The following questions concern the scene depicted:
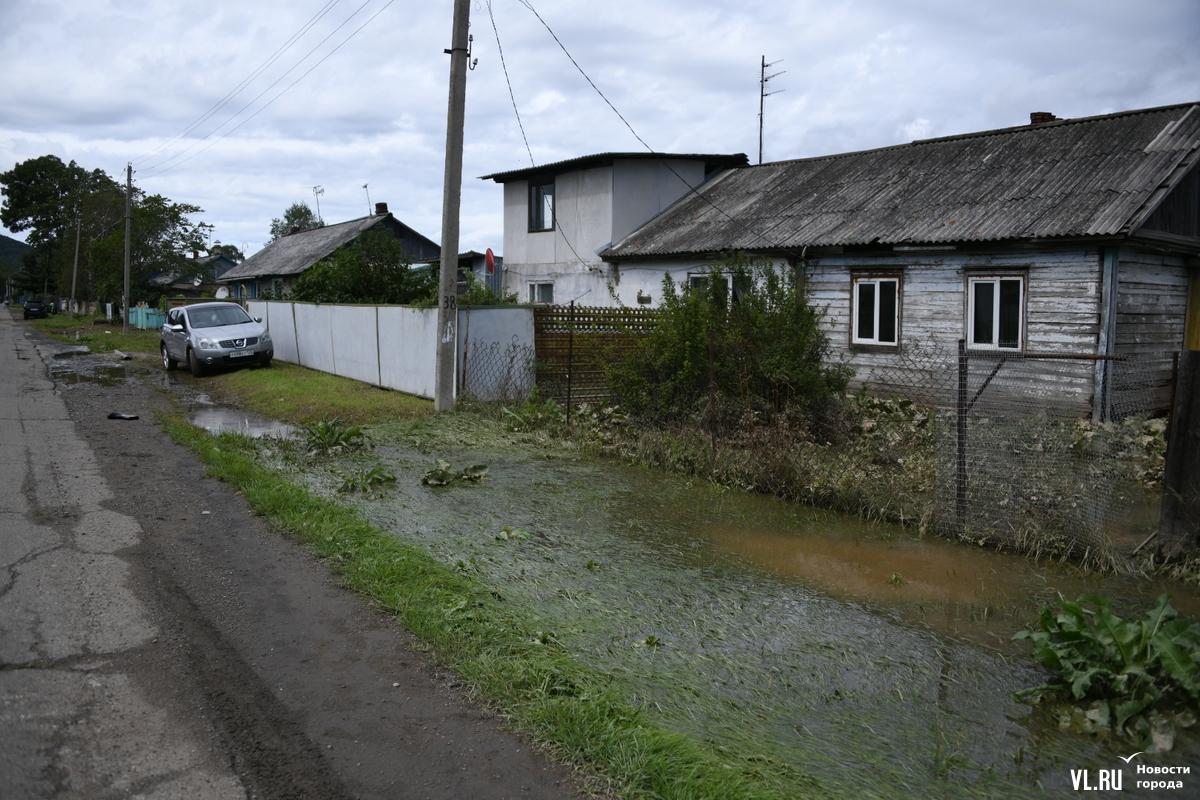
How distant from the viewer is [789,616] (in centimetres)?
533

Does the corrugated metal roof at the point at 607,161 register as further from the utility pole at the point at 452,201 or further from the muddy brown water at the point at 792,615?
the muddy brown water at the point at 792,615

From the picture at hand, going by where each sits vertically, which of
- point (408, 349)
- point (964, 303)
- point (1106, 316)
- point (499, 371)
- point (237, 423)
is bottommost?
point (237, 423)

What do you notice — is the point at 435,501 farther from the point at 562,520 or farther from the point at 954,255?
the point at 954,255

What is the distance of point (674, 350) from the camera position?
1112 centimetres

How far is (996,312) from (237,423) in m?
12.0

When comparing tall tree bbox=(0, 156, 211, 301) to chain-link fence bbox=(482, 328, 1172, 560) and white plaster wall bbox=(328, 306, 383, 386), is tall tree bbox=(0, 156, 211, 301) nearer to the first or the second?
white plaster wall bbox=(328, 306, 383, 386)

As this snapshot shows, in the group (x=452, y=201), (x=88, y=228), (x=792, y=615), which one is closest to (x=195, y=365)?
(x=452, y=201)

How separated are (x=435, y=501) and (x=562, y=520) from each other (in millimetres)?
1398

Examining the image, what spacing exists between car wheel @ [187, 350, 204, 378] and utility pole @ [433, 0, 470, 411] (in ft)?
Answer: 29.8

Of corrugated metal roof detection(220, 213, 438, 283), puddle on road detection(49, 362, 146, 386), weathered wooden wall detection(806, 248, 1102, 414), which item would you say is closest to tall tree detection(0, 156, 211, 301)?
corrugated metal roof detection(220, 213, 438, 283)

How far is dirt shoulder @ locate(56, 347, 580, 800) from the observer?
3373mm

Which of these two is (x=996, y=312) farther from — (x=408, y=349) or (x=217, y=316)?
(x=217, y=316)

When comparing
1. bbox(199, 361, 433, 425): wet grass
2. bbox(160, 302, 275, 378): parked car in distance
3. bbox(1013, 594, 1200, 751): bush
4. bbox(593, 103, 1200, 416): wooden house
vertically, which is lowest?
bbox(1013, 594, 1200, 751): bush

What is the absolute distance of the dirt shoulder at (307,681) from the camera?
3.37 metres
